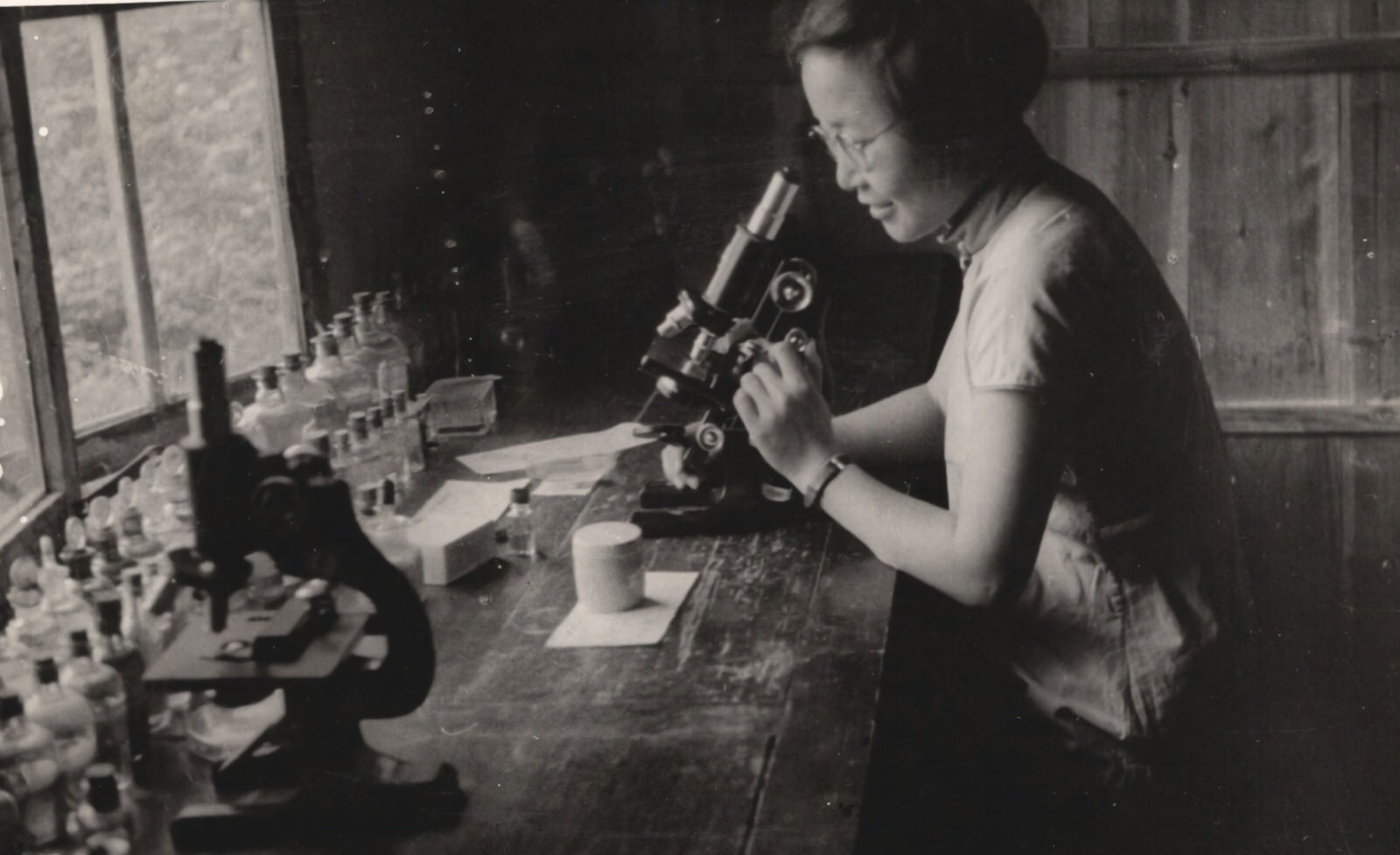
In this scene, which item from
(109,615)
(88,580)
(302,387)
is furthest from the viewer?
(302,387)

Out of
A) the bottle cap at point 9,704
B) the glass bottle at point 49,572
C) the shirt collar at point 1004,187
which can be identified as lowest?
the bottle cap at point 9,704

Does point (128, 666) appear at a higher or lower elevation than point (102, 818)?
higher

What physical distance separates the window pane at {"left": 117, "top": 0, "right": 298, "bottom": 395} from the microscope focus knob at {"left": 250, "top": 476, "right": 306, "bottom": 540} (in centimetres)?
121

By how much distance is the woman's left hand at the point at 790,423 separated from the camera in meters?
1.70

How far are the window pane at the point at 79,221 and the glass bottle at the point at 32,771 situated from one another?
0.82m

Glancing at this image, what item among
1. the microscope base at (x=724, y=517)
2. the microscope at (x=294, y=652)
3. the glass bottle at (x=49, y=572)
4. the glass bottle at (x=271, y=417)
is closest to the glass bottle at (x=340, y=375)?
the glass bottle at (x=271, y=417)

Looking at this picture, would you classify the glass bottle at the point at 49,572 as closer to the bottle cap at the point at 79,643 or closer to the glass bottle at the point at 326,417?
the bottle cap at the point at 79,643

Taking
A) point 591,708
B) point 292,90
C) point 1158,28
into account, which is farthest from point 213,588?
point 1158,28

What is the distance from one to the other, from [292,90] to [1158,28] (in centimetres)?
204

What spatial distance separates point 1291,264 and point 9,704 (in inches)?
111

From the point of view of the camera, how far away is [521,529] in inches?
83.5

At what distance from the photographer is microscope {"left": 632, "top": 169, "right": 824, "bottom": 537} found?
6.84ft

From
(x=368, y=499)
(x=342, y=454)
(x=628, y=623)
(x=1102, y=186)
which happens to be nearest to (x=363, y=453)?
(x=342, y=454)

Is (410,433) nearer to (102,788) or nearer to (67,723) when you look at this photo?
(67,723)
